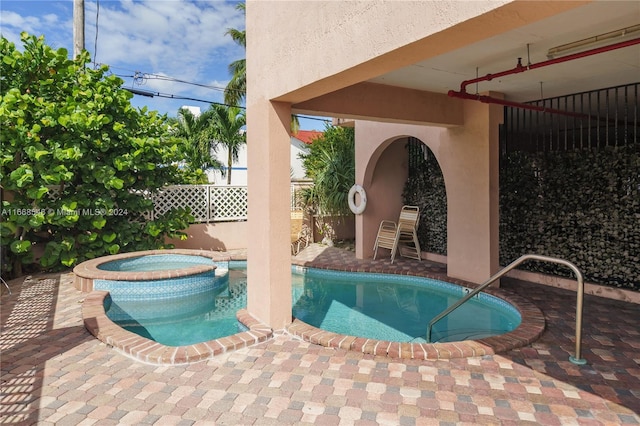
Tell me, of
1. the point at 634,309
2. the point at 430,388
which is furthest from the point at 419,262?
the point at 430,388

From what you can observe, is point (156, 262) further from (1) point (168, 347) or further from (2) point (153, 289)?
(1) point (168, 347)

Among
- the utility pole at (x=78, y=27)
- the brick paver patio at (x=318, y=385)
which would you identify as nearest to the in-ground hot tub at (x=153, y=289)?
the brick paver patio at (x=318, y=385)

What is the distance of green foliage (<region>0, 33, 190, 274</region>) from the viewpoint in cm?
779

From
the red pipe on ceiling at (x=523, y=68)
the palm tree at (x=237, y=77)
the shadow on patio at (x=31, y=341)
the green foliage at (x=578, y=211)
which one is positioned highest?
the palm tree at (x=237, y=77)

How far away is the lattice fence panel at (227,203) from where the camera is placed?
39.3 feet

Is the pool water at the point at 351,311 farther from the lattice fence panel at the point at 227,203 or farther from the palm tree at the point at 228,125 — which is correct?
the palm tree at the point at 228,125

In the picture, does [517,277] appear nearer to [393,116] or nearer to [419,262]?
[419,262]

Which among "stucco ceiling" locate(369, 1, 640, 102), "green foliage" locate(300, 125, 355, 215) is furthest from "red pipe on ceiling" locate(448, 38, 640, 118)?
"green foliage" locate(300, 125, 355, 215)

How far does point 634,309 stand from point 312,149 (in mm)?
11237

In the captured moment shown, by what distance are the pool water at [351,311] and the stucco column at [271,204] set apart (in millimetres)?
949

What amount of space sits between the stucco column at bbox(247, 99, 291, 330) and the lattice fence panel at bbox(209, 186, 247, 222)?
7.10m

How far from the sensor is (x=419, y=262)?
9.53 m

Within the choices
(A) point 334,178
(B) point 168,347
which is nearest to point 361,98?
(B) point 168,347

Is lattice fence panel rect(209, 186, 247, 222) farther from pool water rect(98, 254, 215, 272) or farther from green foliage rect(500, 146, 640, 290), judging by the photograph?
green foliage rect(500, 146, 640, 290)
